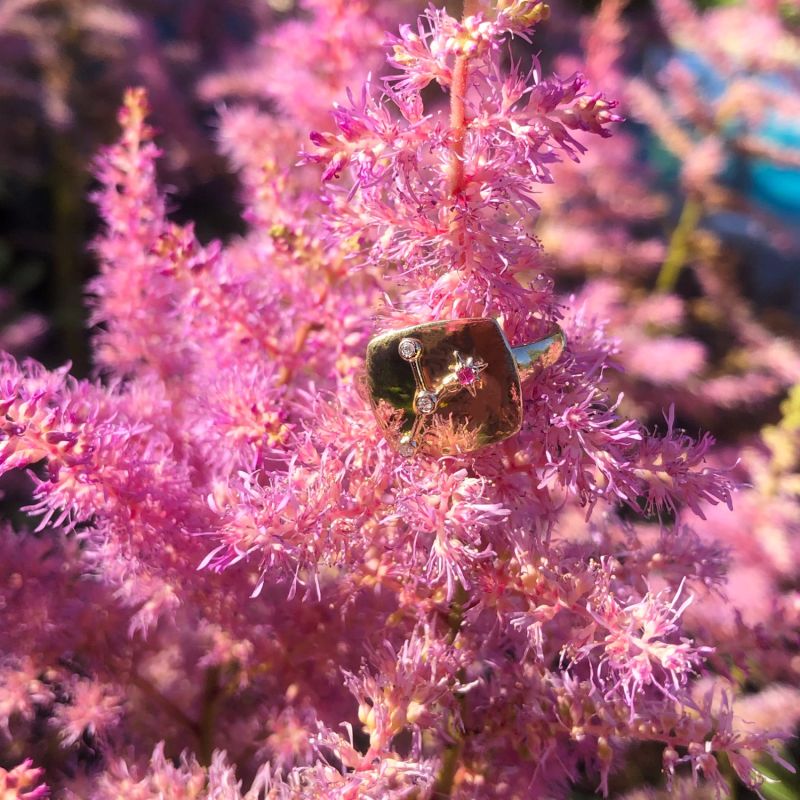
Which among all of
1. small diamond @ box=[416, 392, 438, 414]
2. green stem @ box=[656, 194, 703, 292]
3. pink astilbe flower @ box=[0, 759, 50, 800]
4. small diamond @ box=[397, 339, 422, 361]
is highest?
small diamond @ box=[397, 339, 422, 361]

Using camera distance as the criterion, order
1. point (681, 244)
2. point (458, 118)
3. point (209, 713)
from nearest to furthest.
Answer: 1. point (458, 118)
2. point (209, 713)
3. point (681, 244)

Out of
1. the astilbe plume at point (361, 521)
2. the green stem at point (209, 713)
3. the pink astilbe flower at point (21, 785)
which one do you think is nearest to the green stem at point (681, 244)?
the astilbe plume at point (361, 521)

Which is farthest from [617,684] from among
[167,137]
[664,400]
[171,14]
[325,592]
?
[171,14]

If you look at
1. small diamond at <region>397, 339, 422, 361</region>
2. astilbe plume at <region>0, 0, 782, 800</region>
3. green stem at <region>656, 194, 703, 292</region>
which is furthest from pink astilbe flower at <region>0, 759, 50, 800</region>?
green stem at <region>656, 194, 703, 292</region>

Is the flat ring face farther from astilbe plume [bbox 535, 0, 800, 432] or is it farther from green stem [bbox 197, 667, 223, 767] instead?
astilbe plume [bbox 535, 0, 800, 432]

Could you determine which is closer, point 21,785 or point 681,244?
point 21,785

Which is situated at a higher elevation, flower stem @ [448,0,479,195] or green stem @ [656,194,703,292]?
flower stem @ [448,0,479,195]

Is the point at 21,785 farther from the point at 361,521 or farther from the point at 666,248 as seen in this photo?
the point at 666,248

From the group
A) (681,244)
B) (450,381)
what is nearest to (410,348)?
(450,381)

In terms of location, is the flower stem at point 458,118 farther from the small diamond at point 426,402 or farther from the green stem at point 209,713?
the green stem at point 209,713
